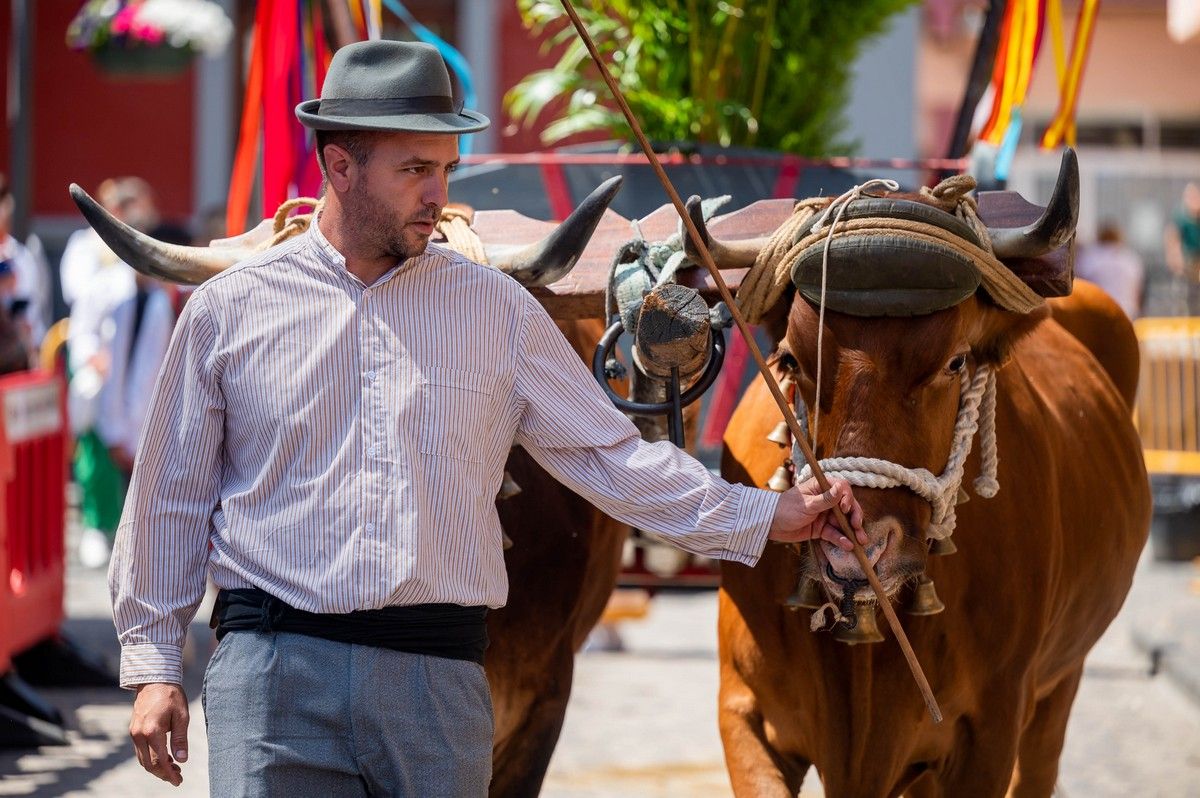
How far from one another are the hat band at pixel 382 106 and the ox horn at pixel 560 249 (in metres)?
0.45

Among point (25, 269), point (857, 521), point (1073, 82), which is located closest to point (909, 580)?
point (857, 521)

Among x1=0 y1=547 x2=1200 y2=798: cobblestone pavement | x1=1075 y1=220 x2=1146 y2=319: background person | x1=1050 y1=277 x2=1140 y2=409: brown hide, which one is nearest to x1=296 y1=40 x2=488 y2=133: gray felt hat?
x1=1050 y1=277 x2=1140 y2=409: brown hide

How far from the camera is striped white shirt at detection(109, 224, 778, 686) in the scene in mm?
2904

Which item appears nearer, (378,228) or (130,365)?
(378,228)

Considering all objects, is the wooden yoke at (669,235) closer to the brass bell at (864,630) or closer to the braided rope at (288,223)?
the braided rope at (288,223)

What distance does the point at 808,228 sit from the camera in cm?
355

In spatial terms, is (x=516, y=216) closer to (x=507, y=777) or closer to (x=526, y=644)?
(x=526, y=644)

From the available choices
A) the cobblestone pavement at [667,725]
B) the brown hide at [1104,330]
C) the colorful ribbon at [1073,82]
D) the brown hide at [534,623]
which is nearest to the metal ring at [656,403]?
the brown hide at [534,623]

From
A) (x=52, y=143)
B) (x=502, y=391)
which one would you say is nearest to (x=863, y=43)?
(x=502, y=391)

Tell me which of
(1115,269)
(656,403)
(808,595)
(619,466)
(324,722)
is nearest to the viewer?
(324,722)

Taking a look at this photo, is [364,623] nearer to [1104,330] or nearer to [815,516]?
[815,516]

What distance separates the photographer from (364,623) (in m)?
2.91

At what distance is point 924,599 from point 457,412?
1.07 meters

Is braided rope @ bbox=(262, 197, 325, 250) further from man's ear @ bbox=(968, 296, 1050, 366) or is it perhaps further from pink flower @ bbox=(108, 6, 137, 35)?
pink flower @ bbox=(108, 6, 137, 35)
